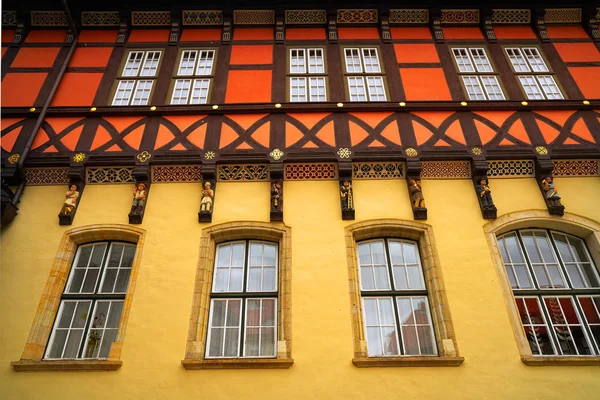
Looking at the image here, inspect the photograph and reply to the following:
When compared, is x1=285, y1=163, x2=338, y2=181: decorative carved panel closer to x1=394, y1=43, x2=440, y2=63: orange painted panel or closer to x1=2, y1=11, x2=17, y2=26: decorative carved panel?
x1=394, y1=43, x2=440, y2=63: orange painted panel

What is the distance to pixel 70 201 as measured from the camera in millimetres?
7707

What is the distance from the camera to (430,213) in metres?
7.70

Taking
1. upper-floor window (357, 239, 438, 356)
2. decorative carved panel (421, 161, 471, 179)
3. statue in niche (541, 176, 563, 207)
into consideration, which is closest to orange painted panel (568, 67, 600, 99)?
statue in niche (541, 176, 563, 207)

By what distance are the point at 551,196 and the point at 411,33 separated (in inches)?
210

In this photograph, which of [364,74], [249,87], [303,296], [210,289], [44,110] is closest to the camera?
[303,296]

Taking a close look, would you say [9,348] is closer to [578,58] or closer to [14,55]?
[14,55]

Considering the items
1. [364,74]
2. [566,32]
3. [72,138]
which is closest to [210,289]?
[72,138]

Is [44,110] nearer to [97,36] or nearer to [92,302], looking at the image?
[97,36]

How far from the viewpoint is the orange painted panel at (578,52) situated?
33.0ft

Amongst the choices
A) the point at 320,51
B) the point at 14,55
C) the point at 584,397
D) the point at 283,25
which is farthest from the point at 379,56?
the point at 14,55

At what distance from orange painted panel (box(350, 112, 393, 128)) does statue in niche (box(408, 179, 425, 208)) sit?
159 cm

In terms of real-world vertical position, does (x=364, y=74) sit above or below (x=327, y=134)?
above

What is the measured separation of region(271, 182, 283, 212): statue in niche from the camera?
768 cm

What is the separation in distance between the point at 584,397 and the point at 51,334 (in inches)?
311
